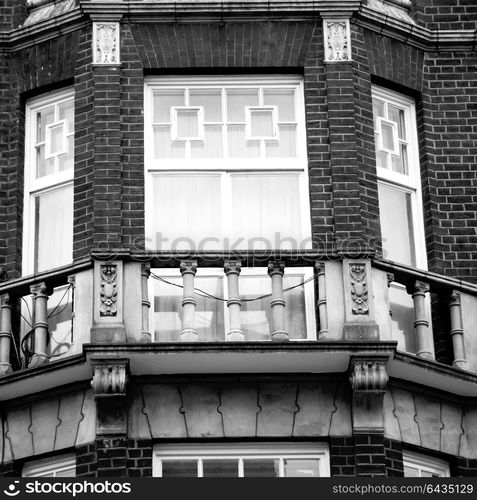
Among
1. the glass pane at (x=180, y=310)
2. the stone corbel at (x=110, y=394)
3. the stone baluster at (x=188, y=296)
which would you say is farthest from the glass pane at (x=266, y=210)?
the stone corbel at (x=110, y=394)

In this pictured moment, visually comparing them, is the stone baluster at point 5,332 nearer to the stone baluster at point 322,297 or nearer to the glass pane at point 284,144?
the stone baluster at point 322,297

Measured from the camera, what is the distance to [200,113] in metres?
24.5

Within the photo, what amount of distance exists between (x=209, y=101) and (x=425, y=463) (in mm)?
5156

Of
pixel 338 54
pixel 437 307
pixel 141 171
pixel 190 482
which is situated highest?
pixel 338 54

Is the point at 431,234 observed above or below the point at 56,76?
below

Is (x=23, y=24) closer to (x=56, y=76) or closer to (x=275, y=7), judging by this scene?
(x=56, y=76)

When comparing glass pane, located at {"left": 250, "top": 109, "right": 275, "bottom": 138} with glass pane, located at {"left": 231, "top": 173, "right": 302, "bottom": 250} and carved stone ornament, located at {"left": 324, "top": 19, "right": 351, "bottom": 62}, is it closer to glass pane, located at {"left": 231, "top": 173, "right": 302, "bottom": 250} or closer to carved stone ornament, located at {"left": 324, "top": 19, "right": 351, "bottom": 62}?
glass pane, located at {"left": 231, "top": 173, "right": 302, "bottom": 250}

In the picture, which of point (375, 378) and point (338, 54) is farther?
point (338, 54)

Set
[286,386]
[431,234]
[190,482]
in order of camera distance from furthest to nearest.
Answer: [431,234], [286,386], [190,482]

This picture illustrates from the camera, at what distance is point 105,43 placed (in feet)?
80.6

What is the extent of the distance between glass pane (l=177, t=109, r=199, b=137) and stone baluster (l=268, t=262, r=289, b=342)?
8.06 feet

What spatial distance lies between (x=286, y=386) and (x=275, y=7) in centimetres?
496

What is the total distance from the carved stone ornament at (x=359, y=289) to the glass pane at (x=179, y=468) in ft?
8.10

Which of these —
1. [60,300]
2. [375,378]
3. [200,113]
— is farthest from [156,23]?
[375,378]
